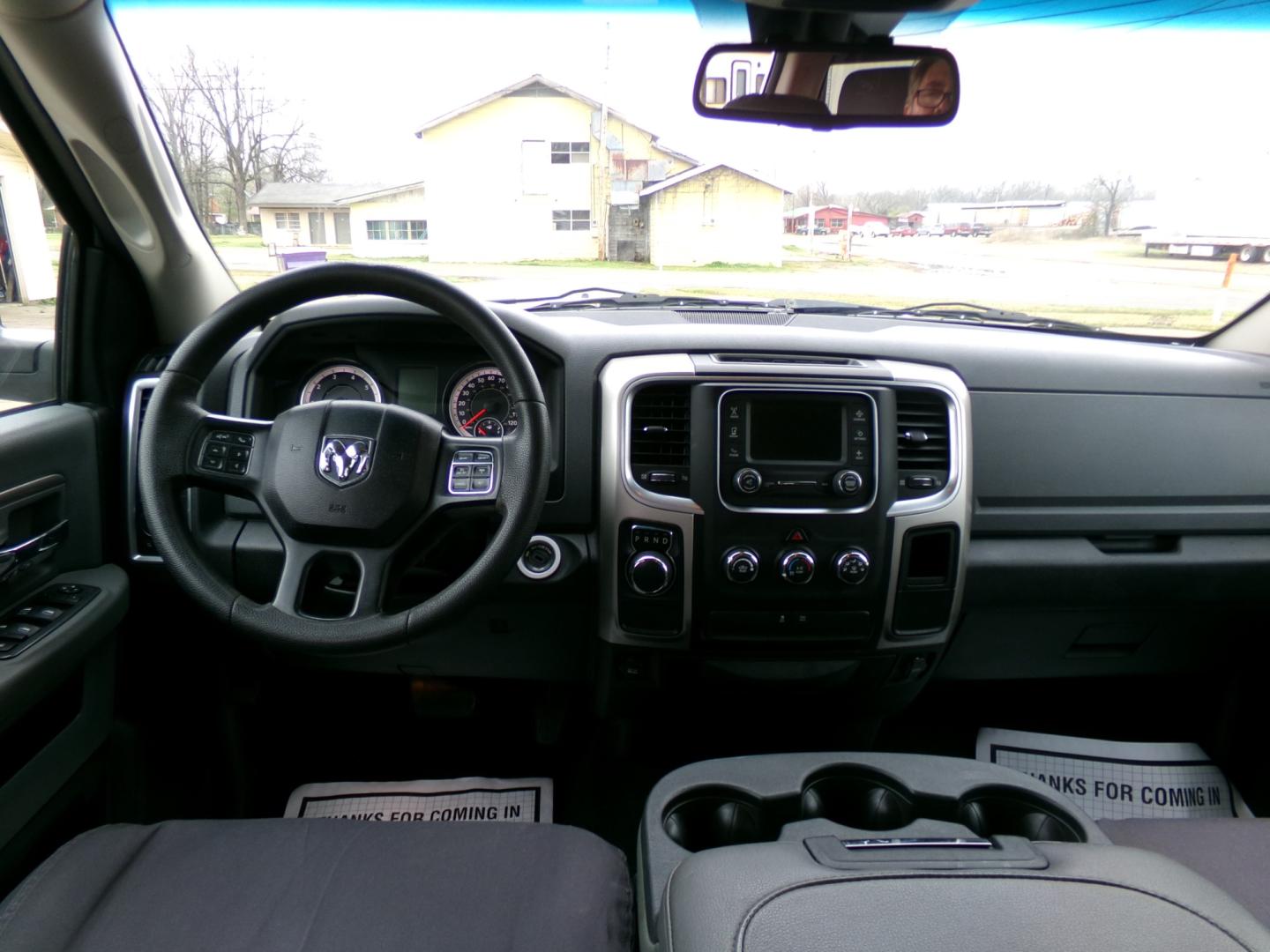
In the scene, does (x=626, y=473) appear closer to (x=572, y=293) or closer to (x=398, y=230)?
(x=572, y=293)

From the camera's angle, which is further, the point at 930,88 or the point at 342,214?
the point at 342,214

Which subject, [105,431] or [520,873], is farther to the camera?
[105,431]

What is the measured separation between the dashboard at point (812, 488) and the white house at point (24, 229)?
478 mm

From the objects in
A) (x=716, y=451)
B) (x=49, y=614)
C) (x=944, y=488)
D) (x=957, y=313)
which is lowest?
(x=49, y=614)

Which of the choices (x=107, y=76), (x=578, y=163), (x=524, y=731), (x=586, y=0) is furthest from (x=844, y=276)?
(x=107, y=76)

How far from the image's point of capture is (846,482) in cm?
194

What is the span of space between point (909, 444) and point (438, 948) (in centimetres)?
141

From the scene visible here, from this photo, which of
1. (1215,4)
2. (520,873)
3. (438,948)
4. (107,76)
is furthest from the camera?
(1215,4)

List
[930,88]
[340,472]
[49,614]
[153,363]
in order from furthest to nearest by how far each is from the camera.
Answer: [153,363]
[930,88]
[49,614]
[340,472]

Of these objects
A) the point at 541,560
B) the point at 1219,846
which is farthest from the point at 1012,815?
the point at 541,560

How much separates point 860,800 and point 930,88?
152 cm

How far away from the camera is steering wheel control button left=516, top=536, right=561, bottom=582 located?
207cm

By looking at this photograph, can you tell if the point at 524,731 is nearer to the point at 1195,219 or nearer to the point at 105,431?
the point at 105,431

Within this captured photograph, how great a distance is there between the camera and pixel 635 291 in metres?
2.41
